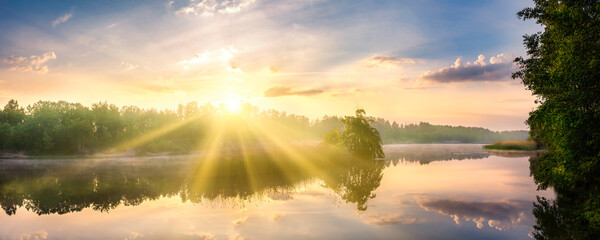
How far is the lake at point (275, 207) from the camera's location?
1096 cm

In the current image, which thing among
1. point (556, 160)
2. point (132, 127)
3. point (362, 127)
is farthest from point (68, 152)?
point (556, 160)

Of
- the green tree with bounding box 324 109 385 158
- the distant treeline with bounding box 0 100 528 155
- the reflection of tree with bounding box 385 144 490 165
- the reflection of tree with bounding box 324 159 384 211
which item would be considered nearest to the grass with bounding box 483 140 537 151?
the reflection of tree with bounding box 385 144 490 165

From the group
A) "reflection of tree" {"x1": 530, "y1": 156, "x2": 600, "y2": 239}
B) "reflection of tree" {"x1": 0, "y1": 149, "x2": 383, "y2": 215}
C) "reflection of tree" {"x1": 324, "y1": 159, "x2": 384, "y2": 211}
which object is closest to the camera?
"reflection of tree" {"x1": 530, "y1": 156, "x2": 600, "y2": 239}

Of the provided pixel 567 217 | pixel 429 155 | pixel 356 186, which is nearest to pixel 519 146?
pixel 429 155

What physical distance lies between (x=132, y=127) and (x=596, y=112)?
3694 inches

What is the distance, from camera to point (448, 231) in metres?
10.6

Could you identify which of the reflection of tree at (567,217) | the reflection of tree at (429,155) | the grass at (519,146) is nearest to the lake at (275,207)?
the reflection of tree at (567,217)

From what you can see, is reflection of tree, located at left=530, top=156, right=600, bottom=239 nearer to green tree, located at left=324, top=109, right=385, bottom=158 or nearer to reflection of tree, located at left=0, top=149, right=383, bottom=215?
reflection of tree, located at left=0, top=149, right=383, bottom=215

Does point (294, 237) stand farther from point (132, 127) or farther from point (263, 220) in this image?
point (132, 127)

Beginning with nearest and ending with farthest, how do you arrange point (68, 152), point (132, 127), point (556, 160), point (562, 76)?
point (562, 76)
point (556, 160)
point (68, 152)
point (132, 127)

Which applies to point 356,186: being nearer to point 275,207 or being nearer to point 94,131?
point 275,207

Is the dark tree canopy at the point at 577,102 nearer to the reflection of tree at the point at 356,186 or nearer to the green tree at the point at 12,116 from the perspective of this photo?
the reflection of tree at the point at 356,186

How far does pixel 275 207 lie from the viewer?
47.8 feet

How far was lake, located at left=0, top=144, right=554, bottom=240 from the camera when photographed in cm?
1096
